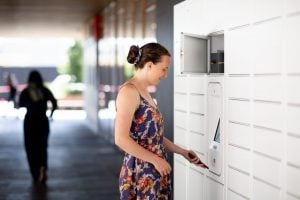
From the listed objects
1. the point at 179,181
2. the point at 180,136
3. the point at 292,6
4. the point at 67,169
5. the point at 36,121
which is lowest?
the point at 67,169

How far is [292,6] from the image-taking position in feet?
8.85

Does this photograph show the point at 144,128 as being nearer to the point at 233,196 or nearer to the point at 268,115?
the point at 268,115

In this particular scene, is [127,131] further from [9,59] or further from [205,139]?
[9,59]

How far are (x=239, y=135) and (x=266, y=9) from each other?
0.79 metres

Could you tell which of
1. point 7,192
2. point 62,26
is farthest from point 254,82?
point 62,26

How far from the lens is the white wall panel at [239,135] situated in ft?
10.7

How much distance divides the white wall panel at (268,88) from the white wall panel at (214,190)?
870mm

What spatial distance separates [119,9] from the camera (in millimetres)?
12180

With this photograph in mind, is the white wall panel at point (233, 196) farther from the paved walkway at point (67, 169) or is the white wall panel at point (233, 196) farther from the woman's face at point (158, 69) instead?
the paved walkway at point (67, 169)

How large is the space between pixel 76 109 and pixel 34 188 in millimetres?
20770

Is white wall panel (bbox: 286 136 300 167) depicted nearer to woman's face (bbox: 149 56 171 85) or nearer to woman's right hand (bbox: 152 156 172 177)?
woman's right hand (bbox: 152 156 172 177)

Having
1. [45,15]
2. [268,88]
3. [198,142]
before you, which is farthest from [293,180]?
[45,15]

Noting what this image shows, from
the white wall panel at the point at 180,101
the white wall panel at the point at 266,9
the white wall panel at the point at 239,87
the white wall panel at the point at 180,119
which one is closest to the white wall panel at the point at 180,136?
the white wall panel at the point at 180,119

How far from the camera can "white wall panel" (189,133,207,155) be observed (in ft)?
13.1
